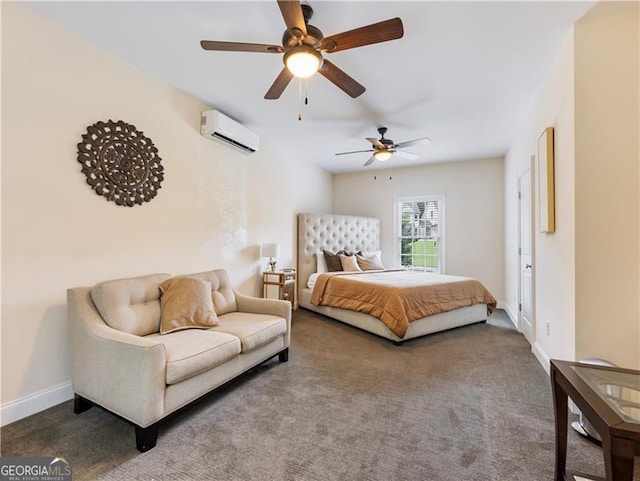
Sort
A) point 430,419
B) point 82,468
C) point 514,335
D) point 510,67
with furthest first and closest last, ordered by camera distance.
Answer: point 514,335 < point 510,67 < point 430,419 < point 82,468

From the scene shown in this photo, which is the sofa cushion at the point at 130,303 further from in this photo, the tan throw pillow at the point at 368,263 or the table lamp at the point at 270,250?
the tan throw pillow at the point at 368,263

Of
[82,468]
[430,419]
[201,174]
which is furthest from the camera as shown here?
[201,174]

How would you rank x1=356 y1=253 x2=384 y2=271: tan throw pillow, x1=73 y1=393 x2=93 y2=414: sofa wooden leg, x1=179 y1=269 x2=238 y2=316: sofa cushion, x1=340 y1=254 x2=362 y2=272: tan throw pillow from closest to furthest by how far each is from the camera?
x1=73 y1=393 x2=93 y2=414: sofa wooden leg
x1=179 y1=269 x2=238 y2=316: sofa cushion
x1=340 y1=254 x2=362 y2=272: tan throw pillow
x1=356 y1=253 x2=384 y2=271: tan throw pillow

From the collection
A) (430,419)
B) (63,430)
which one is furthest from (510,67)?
(63,430)

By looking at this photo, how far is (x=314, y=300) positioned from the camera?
15.5 ft

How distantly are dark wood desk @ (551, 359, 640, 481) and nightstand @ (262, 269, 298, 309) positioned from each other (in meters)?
3.24

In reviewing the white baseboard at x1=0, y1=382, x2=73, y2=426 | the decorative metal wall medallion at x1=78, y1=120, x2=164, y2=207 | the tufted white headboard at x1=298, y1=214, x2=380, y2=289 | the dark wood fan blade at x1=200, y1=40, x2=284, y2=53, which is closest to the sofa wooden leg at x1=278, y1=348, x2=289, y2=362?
the white baseboard at x1=0, y1=382, x2=73, y2=426

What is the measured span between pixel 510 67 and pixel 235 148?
9.71 feet

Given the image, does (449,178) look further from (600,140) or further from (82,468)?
(82,468)

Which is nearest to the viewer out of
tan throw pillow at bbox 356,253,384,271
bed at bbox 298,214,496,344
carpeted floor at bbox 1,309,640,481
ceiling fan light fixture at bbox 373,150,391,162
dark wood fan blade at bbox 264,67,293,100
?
carpeted floor at bbox 1,309,640,481

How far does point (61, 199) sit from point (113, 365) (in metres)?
1.26

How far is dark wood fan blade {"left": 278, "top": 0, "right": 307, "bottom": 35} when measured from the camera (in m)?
1.60

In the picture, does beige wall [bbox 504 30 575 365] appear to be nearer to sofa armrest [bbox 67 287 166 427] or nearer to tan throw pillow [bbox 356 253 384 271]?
tan throw pillow [bbox 356 253 384 271]

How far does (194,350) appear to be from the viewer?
2.03 meters
